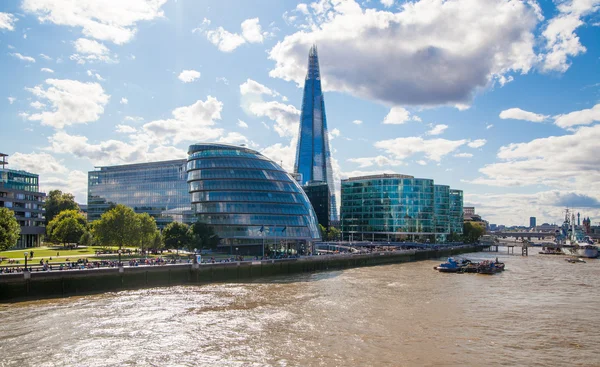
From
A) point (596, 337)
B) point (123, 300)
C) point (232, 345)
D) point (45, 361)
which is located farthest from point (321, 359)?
point (123, 300)

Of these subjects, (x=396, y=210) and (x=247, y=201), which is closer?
(x=247, y=201)

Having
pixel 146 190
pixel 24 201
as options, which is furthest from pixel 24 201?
pixel 146 190

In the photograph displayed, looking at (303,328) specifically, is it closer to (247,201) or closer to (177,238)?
(177,238)

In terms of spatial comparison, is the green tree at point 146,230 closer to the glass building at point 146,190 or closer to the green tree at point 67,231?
the green tree at point 67,231

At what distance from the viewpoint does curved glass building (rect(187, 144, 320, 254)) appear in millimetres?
91688

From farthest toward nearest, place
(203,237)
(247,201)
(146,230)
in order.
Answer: (247,201) < (203,237) < (146,230)

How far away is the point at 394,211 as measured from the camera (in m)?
171

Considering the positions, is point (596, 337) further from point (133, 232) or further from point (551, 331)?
point (133, 232)

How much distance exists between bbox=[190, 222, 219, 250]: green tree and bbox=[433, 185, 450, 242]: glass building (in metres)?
111

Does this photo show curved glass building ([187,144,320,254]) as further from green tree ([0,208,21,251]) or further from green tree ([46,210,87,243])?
green tree ([0,208,21,251])

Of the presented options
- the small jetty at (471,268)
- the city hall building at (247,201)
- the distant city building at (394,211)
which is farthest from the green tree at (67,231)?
the distant city building at (394,211)

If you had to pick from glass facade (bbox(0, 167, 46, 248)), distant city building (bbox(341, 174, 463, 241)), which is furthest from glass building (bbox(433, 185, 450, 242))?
glass facade (bbox(0, 167, 46, 248))

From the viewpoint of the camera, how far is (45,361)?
27.9m

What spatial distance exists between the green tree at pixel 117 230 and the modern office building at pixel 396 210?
10339 cm
